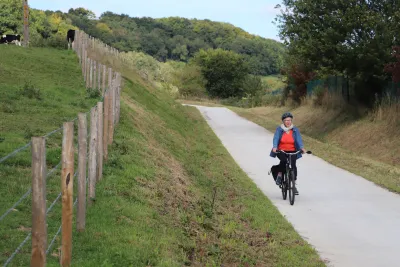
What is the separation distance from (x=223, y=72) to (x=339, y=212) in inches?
3208

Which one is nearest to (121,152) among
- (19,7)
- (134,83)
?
(134,83)

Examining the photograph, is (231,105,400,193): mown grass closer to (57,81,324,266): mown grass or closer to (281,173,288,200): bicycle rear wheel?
(281,173,288,200): bicycle rear wheel

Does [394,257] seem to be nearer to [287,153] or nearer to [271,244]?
[271,244]

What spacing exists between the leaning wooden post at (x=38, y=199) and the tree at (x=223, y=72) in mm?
81315

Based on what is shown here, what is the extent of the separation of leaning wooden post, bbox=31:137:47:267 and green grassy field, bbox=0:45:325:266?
67 centimetres

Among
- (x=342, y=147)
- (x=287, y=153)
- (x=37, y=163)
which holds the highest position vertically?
(x=37, y=163)

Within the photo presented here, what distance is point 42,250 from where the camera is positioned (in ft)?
17.8

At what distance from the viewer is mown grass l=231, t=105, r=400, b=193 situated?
16859mm

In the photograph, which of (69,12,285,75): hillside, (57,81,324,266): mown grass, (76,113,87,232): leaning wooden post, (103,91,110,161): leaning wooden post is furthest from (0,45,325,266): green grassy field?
(69,12,285,75): hillside

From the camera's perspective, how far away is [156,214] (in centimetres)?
892

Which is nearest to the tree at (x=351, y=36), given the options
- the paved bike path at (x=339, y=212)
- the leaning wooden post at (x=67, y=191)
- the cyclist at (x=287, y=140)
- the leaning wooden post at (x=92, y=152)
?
the paved bike path at (x=339, y=212)

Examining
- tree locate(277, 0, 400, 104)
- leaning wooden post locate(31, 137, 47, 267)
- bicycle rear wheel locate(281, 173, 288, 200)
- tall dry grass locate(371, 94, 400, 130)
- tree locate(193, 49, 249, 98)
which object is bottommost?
tree locate(193, 49, 249, 98)

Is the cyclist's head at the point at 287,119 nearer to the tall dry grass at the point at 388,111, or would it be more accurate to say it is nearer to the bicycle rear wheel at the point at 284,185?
the bicycle rear wheel at the point at 284,185

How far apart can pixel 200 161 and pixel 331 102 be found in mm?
16255
